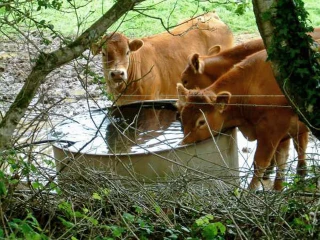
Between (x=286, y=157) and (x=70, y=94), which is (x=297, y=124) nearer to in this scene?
(x=286, y=157)

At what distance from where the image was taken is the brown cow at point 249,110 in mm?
7270

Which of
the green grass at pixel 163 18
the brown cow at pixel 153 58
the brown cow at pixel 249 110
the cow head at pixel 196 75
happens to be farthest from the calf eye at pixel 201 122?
the green grass at pixel 163 18

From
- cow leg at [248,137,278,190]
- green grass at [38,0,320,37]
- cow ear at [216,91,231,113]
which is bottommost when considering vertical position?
cow leg at [248,137,278,190]

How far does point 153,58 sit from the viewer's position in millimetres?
10508

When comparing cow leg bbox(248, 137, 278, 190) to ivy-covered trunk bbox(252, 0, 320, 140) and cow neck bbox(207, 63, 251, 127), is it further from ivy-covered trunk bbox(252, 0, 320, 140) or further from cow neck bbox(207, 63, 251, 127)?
ivy-covered trunk bbox(252, 0, 320, 140)

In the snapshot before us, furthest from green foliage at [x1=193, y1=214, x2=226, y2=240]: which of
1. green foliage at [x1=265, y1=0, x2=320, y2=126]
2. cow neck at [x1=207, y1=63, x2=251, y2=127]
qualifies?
cow neck at [x1=207, y1=63, x2=251, y2=127]

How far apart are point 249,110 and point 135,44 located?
8.72ft

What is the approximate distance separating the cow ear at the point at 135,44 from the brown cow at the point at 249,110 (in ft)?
7.16

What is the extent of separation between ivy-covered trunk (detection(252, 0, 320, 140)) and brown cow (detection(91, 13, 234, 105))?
431 centimetres

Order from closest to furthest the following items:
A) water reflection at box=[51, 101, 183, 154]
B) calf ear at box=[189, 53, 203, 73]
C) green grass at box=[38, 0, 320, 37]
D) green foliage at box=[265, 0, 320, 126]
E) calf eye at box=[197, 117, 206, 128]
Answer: green foliage at box=[265, 0, 320, 126] → water reflection at box=[51, 101, 183, 154] → calf eye at box=[197, 117, 206, 128] → calf ear at box=[189, 53, 203, 73] → green grass at box=[38, 0, 320, 37]

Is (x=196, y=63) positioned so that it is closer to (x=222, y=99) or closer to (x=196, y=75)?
(x=196, y=75)

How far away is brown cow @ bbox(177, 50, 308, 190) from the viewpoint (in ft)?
23.9

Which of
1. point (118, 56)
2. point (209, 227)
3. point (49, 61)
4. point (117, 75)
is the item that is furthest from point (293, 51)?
point (118, 56)

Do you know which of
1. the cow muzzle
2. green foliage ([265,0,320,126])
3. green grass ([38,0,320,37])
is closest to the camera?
green foliage ([265,0,320,126])
